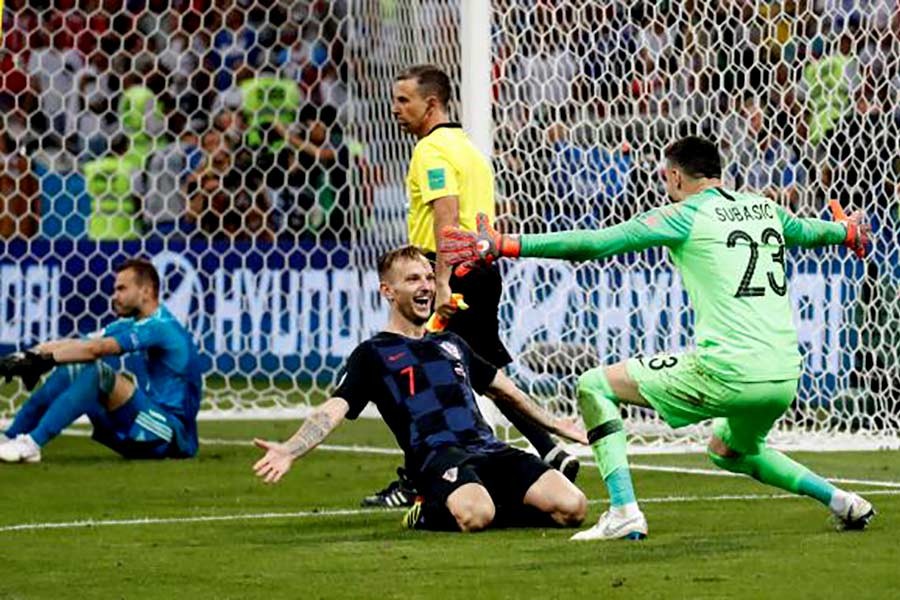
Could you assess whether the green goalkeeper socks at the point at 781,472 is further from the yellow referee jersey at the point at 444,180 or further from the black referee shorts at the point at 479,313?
the yellow referee jersey at the point at 444,180

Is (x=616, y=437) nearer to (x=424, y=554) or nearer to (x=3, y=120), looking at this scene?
(x=424, y=554)

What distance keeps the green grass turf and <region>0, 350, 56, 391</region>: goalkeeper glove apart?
53 centimetres

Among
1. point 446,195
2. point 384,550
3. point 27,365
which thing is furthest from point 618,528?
point 27,365

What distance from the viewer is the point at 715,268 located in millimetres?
7859

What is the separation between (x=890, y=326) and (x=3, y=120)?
736 centimetres

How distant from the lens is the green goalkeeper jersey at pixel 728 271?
25.6 ft

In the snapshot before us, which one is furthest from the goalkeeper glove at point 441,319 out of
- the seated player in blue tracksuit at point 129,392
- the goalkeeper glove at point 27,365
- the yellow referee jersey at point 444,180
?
the seated player in blue tracksuit at point 129,392

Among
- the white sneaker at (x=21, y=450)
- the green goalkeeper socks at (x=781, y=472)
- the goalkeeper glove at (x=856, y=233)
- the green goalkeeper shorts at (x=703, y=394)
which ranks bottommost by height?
the white sneaker at (x=21, y=450)

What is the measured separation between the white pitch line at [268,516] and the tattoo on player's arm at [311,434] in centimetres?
101

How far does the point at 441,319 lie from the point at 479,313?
565mm

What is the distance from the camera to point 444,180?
949cm

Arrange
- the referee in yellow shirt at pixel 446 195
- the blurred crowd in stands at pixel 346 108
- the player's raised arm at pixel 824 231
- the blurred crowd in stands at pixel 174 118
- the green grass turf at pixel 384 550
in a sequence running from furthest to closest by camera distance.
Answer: the blurred crowd in stands at pixel 174 118, the blurred crowd in stands at pixel 346 108, the referee in yellow shirt at pixel 446 195, the player's raised arm at pixel 824 231, the green grass turf at pixel 384 550

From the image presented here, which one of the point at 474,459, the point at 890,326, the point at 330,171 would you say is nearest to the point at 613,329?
the point at 890,326

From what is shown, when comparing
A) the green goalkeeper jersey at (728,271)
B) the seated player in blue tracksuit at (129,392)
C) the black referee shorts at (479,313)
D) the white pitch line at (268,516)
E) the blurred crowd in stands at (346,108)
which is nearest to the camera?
the green goalkeeper jersey at (728,271)
